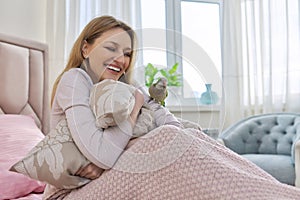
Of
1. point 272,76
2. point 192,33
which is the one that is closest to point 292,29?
point 272,76

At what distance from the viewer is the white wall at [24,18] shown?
94.1 inches

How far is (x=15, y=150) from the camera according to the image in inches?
64.7

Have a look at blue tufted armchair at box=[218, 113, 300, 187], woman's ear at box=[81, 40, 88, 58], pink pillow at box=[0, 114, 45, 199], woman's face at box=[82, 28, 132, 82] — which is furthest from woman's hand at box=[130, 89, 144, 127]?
blue tufted armchair at box=[218, 113, 300, 187]

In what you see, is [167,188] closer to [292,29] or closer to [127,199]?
[127,199]

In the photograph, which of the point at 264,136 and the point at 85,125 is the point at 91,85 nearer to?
the point at 85,125

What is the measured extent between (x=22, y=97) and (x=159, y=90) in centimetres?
123

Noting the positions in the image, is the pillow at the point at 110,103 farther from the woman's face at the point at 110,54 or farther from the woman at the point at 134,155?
the woman's face at the point at 110,54

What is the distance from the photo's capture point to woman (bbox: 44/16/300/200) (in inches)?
32.6

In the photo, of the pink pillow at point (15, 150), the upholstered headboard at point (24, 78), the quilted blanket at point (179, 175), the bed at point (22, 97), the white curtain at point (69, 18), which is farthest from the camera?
the white curtain at point (69, 18)

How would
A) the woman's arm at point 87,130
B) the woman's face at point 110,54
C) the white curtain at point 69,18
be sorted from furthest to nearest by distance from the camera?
the white curtain at point 69,18
the woman's face at point 110,54
the woman's arm at point 87,130

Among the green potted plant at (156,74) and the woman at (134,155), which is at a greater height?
the green potted plant at (156,74)

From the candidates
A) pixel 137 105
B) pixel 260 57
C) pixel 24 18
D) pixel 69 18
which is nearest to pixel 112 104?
pixel 137 105

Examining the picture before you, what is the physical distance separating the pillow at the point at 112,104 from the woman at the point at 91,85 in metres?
0.02

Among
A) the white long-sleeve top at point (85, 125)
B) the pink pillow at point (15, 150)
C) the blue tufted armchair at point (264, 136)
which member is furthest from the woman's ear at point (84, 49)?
the blue tufted armchair at point (264, 136)
